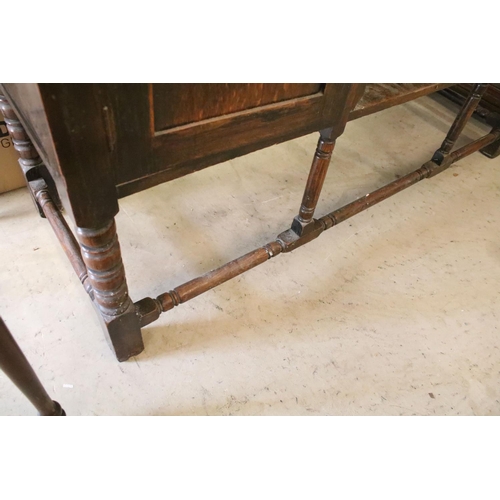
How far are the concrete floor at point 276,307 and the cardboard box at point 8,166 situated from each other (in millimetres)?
44

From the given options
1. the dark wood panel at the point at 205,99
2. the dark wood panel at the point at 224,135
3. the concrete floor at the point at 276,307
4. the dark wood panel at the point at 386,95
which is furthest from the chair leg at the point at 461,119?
the dark wood panel at the point at 205,99

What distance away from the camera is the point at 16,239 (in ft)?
4.25

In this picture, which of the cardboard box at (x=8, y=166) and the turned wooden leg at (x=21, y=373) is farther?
the cardboard box at (x=8, y=166)

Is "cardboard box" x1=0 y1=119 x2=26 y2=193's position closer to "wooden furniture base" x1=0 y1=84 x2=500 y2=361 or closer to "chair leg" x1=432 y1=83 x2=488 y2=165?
"wooden furniture base" x1=0 y1=84 x2=500 y2=361

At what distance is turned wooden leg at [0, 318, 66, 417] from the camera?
0.67 meters

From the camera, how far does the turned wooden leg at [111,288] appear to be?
2.45ft

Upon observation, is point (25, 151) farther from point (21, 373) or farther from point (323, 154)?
point (323, 154)

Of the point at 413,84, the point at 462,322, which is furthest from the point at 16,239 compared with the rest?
the point at 462,322

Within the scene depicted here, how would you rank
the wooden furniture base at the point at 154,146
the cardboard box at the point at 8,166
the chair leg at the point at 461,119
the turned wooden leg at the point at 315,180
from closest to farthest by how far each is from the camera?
the wooden furniture base at the point at 154,146 → the turned wooden leg at the point at 315,180 → the cardboard box at the point at 8,166 → the chair leg at the point at 461,119

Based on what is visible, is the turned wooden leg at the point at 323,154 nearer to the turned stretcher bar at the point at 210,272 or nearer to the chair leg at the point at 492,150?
the turned stretcher bar at the point at 210,272

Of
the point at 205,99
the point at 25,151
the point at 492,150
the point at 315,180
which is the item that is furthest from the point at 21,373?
the point at 492,150

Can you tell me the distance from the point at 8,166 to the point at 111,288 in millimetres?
863

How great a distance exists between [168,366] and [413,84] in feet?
3.76

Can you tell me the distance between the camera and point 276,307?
4.01ft
